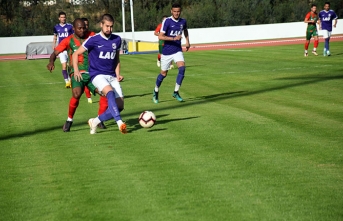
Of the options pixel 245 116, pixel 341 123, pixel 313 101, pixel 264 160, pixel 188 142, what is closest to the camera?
pixel 264 160

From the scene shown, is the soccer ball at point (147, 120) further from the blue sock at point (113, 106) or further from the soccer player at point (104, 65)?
the blue sock at point (113, 106)

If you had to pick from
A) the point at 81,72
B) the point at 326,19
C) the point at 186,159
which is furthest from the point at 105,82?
the point at 326,19

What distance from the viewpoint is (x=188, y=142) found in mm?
9875

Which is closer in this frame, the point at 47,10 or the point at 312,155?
the point at 312,155

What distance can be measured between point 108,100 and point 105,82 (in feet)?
1.20

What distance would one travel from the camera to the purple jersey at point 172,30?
1528 centimetres

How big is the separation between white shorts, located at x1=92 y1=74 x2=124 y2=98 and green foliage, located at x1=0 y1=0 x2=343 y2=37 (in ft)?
148

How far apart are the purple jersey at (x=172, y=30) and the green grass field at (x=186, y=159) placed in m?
1.31

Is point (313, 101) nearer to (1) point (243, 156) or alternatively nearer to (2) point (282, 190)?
(1) point (243, 156)

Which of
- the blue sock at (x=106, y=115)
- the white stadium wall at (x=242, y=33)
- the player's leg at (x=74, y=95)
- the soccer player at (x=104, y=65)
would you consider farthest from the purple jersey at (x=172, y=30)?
the white stadium wall at (x=242, y=33)

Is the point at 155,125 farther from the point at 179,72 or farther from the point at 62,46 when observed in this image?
the point at 179,72

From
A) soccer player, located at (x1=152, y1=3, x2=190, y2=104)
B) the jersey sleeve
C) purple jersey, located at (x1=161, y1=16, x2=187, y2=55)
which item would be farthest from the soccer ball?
purple jersey, located at (x1=161, y1=16, x2=187, y2=55)

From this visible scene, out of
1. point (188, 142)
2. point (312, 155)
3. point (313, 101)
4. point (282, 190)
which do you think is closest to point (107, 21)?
point (188, 142)

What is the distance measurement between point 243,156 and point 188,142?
4.61ft
